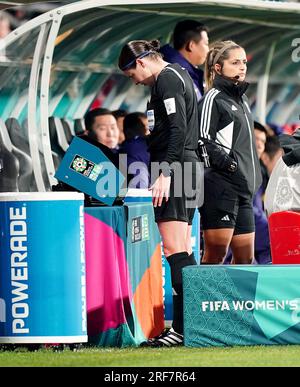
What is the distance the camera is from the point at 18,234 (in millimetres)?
9508

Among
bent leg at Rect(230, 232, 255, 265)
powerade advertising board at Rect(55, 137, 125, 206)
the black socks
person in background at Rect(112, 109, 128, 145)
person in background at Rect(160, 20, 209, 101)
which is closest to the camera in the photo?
the black socks

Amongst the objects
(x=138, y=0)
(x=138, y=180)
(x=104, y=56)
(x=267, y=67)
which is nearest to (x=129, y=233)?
(x=138, y=180)

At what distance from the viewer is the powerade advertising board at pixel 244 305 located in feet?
31.9

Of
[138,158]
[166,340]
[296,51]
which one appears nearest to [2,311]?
[166,340]

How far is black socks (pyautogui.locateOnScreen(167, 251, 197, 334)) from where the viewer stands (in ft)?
32.7

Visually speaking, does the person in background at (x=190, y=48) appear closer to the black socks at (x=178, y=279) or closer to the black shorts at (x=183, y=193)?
the black shorts at (x=183, y=193)

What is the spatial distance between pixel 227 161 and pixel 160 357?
7.36 feet

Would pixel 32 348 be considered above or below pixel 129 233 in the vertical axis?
below

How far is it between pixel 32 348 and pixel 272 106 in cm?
1055

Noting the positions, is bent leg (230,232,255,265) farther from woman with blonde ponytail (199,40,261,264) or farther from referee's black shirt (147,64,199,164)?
referee's black shirt (147,64,199,164)

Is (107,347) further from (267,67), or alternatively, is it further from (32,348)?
→ (267,67)

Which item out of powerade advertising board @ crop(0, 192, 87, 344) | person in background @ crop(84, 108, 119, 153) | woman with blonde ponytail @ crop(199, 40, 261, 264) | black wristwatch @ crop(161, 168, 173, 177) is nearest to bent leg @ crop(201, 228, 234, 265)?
woman with blonde ponytail @ crop(199, 40, 261, 264)

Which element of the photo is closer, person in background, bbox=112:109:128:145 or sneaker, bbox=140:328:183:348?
sneaker, bbox=140:328:183:348

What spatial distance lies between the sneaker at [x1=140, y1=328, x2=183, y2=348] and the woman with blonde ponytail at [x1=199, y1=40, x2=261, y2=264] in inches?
42.0
